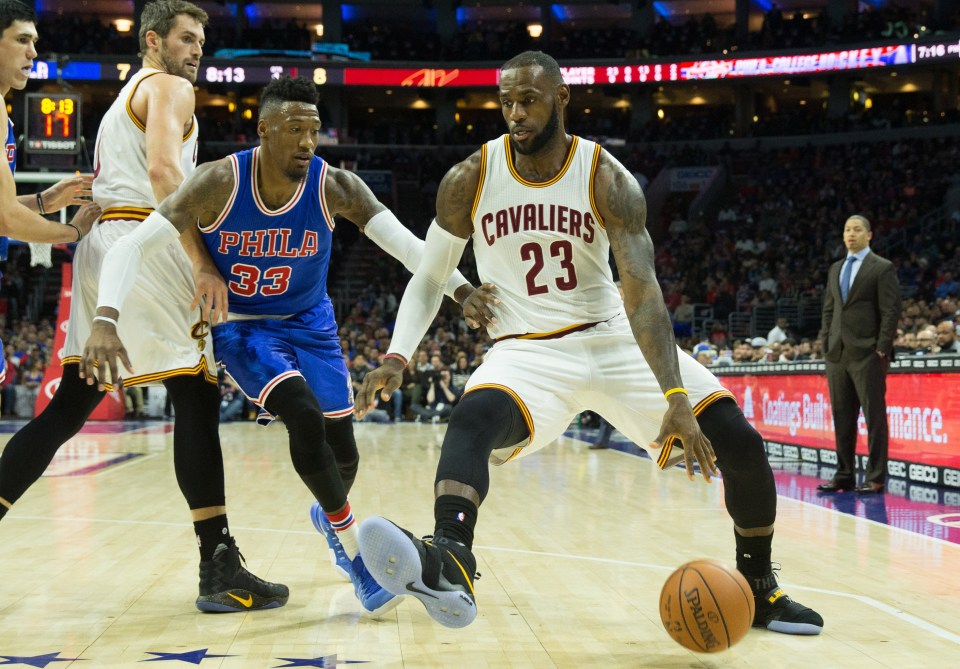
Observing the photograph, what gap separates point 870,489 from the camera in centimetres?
834

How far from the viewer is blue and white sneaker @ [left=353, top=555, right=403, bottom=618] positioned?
4.00 metres

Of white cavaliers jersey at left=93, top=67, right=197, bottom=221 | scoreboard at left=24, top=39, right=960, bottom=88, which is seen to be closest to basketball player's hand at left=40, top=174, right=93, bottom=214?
white cavaliers jersey at left=93, top=67, right=197, bottom=221

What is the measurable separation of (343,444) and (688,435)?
1.83 metres

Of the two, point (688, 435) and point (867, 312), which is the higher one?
point (867, 312)

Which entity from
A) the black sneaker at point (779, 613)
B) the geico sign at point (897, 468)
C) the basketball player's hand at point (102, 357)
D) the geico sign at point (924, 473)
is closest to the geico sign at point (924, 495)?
the geico sign at point (924, 473)

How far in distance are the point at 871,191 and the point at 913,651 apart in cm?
2715

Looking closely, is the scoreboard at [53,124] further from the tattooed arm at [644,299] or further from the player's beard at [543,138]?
the tattooed arm at [644,299]

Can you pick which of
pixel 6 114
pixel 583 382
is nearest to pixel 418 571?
pixel 583 382

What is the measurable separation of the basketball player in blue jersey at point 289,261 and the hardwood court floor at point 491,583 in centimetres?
51

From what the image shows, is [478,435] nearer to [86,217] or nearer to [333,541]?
[333,541]

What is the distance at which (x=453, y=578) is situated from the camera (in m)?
3.03

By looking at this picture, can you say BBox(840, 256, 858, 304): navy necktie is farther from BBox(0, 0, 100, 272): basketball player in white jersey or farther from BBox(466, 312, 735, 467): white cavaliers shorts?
BBox(0, 0, 100, 272): basketball player in white jersey

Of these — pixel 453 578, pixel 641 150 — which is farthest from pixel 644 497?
pixel 641 150

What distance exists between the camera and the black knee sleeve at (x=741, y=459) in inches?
143
